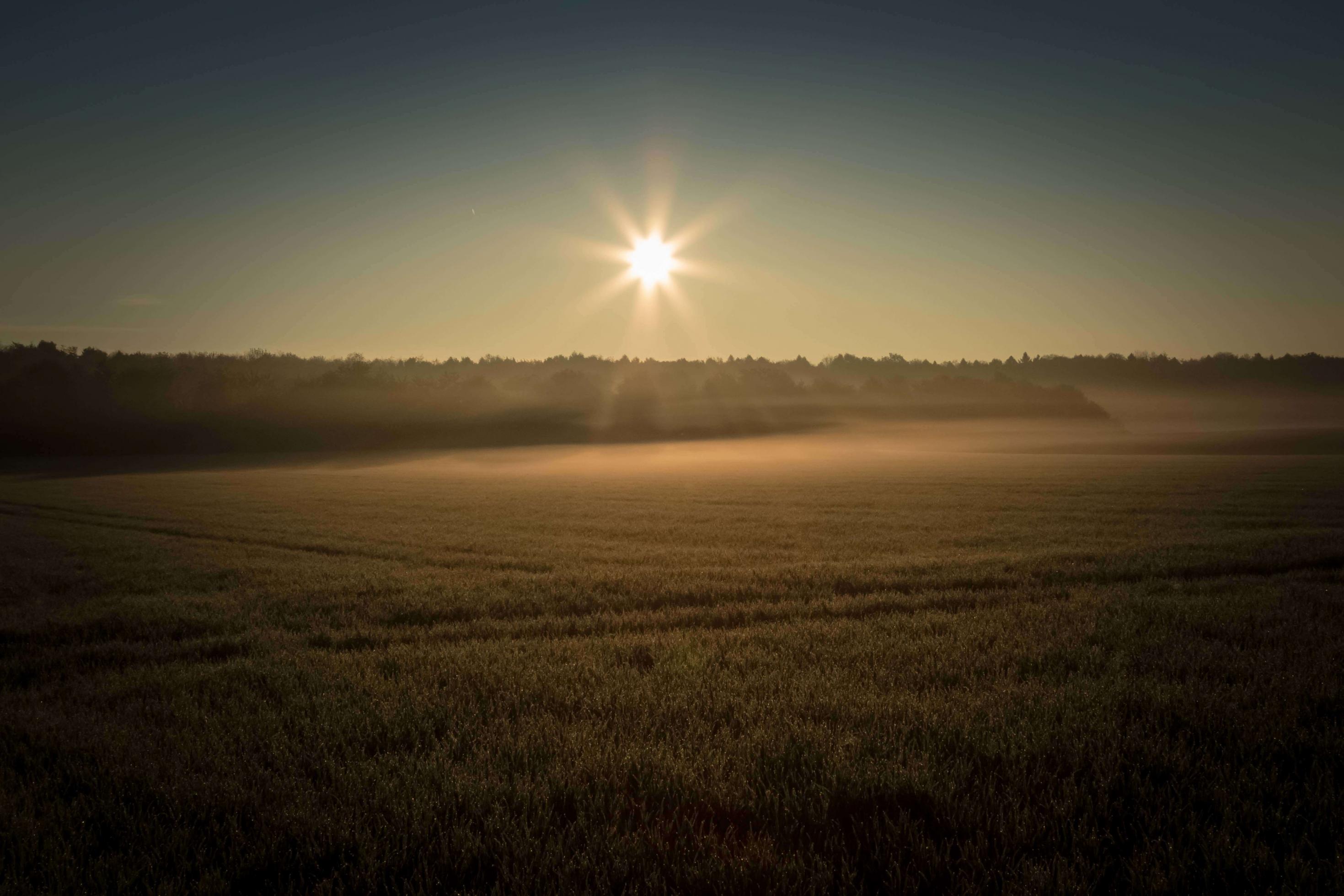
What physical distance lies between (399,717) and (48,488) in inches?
2053

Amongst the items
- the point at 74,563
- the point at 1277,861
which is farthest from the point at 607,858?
the point at 74,563

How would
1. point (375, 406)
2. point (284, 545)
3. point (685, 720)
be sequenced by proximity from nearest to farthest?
point (685, 720)
point (284, 545)
point (375, 406)

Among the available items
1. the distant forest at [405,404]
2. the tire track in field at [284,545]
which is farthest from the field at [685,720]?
the distant forest at [405,404]

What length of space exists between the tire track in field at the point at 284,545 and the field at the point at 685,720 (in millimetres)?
335

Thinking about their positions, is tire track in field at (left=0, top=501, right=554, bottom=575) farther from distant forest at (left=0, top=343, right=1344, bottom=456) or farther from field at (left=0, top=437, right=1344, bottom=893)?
distant forest at (left=0, top=343, right=1344, bottom=456)

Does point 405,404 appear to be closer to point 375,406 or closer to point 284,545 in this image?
point 375,406

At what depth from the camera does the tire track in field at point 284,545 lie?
15.4 meters

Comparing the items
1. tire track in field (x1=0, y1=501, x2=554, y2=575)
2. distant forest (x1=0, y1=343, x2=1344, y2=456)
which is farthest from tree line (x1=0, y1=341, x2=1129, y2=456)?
tire track in field (x1=0, y1=501, x2=554, y2=575)

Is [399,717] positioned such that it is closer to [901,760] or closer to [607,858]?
[607,858]

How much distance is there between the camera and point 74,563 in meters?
16.1

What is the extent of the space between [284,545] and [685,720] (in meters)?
17.0

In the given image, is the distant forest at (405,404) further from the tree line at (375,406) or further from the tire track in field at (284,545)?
the tire track in field at (284,545)

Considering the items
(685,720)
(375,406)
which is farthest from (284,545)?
(375,406)

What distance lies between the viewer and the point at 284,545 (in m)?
19.3
